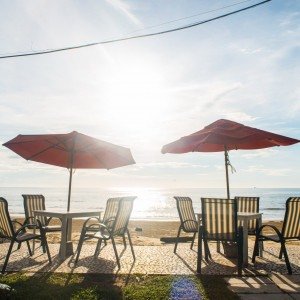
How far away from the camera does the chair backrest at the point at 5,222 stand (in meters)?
5.20

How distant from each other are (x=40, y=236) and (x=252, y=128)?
164 inches

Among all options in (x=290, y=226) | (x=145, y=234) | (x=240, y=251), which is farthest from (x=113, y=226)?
(x=145, y=234)

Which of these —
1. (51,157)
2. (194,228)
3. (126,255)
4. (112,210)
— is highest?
(51,157)

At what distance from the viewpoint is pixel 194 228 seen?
22.5ft

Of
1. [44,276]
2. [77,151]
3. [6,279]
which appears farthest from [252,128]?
[6,279]

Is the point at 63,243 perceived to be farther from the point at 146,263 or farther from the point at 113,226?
the point at 146,263

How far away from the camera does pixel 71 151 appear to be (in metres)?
7.29

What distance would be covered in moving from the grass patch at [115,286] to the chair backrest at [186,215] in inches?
79.7

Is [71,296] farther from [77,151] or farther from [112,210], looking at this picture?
[77,151]

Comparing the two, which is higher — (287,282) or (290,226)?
(290,226)

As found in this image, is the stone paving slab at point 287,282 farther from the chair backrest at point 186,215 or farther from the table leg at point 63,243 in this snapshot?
the table leg at point 63,243

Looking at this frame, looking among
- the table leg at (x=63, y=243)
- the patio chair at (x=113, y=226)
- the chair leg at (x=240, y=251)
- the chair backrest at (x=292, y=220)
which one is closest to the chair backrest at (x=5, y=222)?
the table leg at (x=63, y=243)

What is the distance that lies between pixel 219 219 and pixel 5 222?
3.34m

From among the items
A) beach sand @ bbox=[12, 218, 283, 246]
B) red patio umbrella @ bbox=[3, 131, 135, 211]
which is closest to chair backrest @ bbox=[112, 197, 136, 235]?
red patio umbrella @ bbox=[3, 131, 135, 211]
